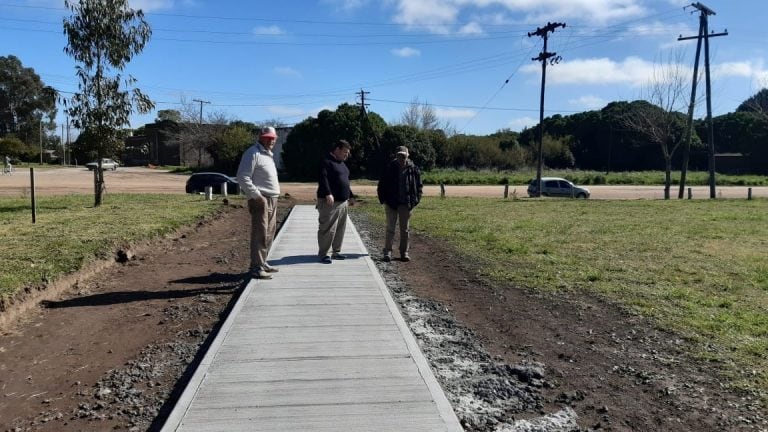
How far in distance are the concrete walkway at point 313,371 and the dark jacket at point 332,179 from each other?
179 centimetres

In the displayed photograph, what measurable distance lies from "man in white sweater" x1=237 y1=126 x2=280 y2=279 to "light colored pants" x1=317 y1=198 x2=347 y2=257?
1019mm

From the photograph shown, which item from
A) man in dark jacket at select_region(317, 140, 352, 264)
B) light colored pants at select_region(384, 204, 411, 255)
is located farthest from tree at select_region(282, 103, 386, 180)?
man in dark jacket at select_region(317, 140, 352, 264)

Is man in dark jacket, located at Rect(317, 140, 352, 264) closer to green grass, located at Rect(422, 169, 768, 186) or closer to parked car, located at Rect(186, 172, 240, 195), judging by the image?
parked car, located at Rect(186, 172, 240, 195)

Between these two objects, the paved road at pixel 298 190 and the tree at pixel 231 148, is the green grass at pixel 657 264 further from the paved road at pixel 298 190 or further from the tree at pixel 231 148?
the tree at pixel 231 148

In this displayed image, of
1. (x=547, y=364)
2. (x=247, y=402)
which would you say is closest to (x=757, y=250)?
(x=547, y=364)

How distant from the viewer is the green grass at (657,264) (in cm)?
581

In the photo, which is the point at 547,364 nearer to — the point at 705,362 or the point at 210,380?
the point at 705,362

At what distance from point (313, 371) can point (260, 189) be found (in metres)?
3.51

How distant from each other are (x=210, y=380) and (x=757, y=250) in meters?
11.0

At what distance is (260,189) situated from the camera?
748 cm

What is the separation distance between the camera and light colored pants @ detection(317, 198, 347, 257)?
858cm

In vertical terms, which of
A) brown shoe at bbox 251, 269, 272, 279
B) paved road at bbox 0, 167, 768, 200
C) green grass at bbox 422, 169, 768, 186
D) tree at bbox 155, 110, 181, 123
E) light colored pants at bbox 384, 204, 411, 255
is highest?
tree at bbox 155, 110, 181, 123

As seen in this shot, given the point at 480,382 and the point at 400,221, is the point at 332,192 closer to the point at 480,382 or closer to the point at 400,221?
the point at 400,221

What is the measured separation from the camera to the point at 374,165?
181 ft
